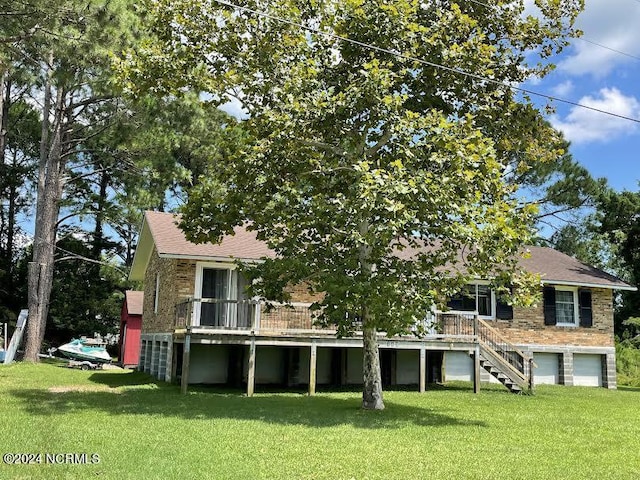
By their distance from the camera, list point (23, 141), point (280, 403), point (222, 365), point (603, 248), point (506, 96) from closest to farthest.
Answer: point (506, 96) < point (280, 403) < point (222, 365) < point (23, 141) < point (603, 248)

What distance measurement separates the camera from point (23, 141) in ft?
128

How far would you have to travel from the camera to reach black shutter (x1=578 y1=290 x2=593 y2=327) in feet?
80.5

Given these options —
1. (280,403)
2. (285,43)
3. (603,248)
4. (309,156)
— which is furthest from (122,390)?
(603,248)

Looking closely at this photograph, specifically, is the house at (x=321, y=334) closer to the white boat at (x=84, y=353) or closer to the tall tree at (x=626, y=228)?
the white boat at (x=84, y=353)

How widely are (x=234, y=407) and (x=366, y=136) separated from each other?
21.3ft

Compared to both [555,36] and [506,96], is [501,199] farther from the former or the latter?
[555,36]

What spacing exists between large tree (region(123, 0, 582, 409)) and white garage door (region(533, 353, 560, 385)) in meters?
12.3

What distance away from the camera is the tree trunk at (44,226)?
2794cm

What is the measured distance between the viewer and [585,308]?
969 inches

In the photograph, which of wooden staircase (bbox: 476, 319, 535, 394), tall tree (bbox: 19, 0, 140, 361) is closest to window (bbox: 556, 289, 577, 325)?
wooden staircase (bbox: 476, 319, 535, 394)

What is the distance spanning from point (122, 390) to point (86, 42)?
28.8 feet

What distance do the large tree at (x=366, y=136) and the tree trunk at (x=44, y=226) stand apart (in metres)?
17.2

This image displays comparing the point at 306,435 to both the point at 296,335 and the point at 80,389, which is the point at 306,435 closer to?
the point at 296,335

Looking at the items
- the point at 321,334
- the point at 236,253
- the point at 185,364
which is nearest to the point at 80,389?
the point at 185,364
